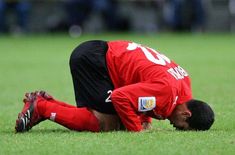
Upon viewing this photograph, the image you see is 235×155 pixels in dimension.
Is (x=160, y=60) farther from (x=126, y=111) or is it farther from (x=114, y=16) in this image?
(x=114, y=16)

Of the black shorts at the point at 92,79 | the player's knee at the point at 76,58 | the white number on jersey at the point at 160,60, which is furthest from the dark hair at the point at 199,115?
the player's knee at the point at 76,58

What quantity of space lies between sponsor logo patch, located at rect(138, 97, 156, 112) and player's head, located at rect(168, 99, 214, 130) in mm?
262

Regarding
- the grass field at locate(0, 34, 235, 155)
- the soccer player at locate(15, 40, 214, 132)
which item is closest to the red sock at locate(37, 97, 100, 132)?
the soccer player at locate(15, 40, 214, 132)

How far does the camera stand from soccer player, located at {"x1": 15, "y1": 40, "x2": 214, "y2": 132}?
7.88m

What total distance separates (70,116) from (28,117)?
1.39 feet

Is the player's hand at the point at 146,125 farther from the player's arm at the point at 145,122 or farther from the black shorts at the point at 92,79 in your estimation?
the black shorts at the point at 92,79

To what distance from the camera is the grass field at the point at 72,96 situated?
7195mm

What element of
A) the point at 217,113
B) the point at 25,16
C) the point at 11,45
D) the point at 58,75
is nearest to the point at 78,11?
the point at 25,16

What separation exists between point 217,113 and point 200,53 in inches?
441

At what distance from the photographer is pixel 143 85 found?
7867mm

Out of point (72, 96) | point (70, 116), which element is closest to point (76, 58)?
point (70, 116)

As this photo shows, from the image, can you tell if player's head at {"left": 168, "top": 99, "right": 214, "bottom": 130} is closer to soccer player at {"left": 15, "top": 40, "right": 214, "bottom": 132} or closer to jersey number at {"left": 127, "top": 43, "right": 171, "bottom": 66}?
soccer player at {"left": 15, "top": 40, "right": 214, "bottom": 132}

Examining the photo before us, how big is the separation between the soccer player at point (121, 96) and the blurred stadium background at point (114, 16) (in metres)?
18.2

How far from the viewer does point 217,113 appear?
9742mm
